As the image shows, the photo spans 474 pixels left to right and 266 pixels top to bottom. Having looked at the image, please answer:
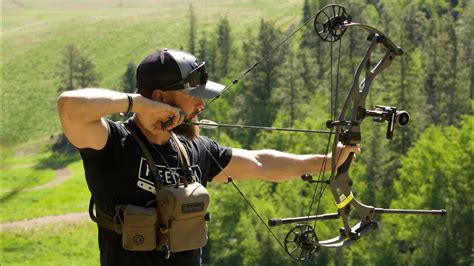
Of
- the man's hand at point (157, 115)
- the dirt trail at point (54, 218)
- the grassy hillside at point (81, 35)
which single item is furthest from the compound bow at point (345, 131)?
the grassy hillside at point (81, 35)

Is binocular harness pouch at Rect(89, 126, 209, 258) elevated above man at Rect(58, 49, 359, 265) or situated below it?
below

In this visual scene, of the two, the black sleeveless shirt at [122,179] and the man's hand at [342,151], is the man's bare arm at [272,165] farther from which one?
the black sleeveless shirt at [122,179]

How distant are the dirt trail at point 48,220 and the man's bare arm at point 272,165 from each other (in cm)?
3907

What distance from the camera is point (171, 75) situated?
151 inches

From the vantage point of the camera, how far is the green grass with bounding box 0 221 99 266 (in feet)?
120

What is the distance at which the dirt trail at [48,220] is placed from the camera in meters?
41.5

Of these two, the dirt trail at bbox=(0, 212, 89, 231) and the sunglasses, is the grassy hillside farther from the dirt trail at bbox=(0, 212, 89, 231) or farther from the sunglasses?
the sunglasses

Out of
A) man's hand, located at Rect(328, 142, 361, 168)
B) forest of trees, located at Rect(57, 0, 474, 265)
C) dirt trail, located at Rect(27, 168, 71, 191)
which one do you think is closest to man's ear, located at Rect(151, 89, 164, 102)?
man's hand, located at Rect(328, 142, 361, 168)

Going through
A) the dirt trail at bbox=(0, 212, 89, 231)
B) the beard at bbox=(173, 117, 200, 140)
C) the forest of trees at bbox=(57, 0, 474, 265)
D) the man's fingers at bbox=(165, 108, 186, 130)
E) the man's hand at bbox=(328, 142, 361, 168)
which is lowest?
the dirt trail at bbox=(0, 212, 89, 231)

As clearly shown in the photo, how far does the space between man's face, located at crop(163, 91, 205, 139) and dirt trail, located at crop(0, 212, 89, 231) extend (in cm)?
3957

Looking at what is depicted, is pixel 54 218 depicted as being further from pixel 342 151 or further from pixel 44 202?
pixel 342 151

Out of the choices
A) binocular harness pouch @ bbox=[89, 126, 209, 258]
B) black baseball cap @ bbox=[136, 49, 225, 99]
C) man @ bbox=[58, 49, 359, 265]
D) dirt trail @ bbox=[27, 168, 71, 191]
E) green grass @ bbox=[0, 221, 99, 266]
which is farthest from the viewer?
dirt trail @ bbox=[27, 168, 71, 191]

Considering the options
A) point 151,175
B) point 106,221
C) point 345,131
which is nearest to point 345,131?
point 345,131

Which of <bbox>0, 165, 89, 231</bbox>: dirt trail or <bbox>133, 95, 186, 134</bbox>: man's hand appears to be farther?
<bbox>0, 165, 89, 231</bbox>: dirt trail
